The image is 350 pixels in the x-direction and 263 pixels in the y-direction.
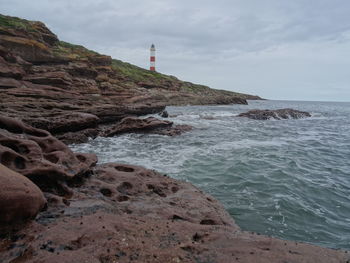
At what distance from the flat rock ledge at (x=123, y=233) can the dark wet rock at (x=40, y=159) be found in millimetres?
24

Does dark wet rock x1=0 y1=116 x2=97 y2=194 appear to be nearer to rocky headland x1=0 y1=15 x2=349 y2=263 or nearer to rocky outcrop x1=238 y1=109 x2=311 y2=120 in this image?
rocky headland x1=0 y1=15 x2=349 y2=263

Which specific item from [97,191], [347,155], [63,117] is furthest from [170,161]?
[347,155]

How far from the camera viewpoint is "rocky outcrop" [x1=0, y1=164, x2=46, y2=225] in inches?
144

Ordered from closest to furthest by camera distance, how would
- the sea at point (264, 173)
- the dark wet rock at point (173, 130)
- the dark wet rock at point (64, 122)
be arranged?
the sea at point (264, 173), the dark wet rock at point (64, 122), the dark wet rock at point (173, 130)

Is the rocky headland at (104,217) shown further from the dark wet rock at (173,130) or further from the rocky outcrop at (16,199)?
the dark wet rock at (173,130)

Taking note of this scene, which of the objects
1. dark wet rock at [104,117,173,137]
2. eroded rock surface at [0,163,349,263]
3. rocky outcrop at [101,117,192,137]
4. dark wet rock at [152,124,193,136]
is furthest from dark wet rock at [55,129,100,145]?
eroded rock surface at [0,163,349,263]

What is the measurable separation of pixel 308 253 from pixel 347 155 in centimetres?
1258

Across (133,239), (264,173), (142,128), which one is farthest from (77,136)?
(133,239)

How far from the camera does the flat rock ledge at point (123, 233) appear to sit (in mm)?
3225

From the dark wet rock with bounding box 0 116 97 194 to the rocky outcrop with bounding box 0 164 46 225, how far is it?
111cm

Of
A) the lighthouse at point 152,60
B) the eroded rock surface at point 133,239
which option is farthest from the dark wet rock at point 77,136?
the lighthouse at point 152,60

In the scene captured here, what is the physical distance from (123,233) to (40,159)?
9.65 feet

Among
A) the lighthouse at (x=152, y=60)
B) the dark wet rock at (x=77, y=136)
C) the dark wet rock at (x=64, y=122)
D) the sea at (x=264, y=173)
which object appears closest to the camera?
the sea at (x=264, y=173)

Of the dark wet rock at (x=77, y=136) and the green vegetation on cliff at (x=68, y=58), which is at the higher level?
the green vegetation on cliff at (x=68, y=58)
